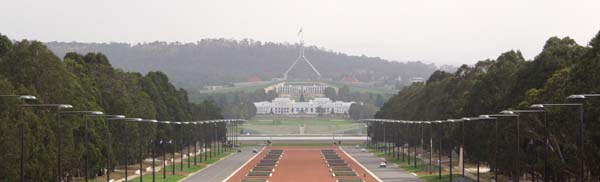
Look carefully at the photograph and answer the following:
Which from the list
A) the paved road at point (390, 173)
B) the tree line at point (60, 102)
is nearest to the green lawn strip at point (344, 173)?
the paved road at point (390, 173)

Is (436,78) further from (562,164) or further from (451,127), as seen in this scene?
(562,164)

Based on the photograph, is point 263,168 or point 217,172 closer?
point 217,172

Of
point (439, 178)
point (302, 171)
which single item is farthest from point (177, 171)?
point (439, 178)

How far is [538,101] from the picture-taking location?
66.9 metres

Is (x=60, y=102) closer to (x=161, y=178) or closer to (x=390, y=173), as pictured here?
(x=161, y=178)

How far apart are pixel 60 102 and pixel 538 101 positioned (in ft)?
80.4

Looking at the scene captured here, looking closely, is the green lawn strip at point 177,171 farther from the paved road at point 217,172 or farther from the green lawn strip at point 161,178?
the paved road at point 217,172

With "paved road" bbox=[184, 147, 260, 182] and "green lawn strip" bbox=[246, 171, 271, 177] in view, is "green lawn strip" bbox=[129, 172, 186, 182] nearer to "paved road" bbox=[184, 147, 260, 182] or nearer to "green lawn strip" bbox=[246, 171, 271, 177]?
"paved road" bbox=[184, 147, 260, 182]

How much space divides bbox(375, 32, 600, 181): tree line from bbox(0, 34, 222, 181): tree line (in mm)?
22117

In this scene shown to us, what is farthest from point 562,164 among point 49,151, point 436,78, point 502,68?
point 436,78

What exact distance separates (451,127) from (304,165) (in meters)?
11.8

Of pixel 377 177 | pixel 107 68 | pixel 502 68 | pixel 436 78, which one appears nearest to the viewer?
pixel 377 177

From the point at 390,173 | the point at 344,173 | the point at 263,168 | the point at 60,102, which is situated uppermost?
the point at 60,102

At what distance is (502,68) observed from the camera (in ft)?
298
